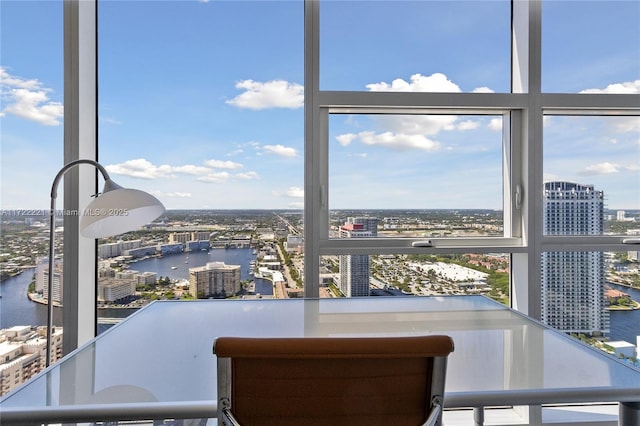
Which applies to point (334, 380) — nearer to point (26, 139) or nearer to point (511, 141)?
point (511, 141)

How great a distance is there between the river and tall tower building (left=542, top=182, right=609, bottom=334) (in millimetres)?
127

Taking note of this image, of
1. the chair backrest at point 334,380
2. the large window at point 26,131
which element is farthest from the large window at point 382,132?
the chair backrest at point 334,380

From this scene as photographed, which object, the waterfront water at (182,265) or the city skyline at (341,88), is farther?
→ the city skyline at (341,88)

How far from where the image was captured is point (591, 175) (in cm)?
218

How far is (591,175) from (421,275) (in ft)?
3.61

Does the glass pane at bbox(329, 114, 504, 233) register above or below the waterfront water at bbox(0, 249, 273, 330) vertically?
above

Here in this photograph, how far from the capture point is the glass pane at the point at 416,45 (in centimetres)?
209

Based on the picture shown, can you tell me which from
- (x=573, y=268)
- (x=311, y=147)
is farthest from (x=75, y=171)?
(x=573, y=268)

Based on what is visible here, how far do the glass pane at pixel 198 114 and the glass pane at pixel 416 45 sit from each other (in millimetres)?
221

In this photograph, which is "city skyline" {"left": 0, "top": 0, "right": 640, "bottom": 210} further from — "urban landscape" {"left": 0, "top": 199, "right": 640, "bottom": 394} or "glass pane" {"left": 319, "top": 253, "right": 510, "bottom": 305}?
"glass pane" {"left": 319, "top": 253, "right": 510, "bottom": 305}

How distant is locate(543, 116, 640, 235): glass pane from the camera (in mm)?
2154

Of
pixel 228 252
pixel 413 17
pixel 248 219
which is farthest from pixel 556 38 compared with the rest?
pixel 228 252

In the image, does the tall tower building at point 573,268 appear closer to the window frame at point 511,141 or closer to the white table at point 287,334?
the window frame at point 511,141

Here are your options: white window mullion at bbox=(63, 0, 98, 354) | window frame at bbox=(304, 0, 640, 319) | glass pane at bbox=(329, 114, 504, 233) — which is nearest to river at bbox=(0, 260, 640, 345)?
white window mullion at bbox=(63, 0, 98, 354)
